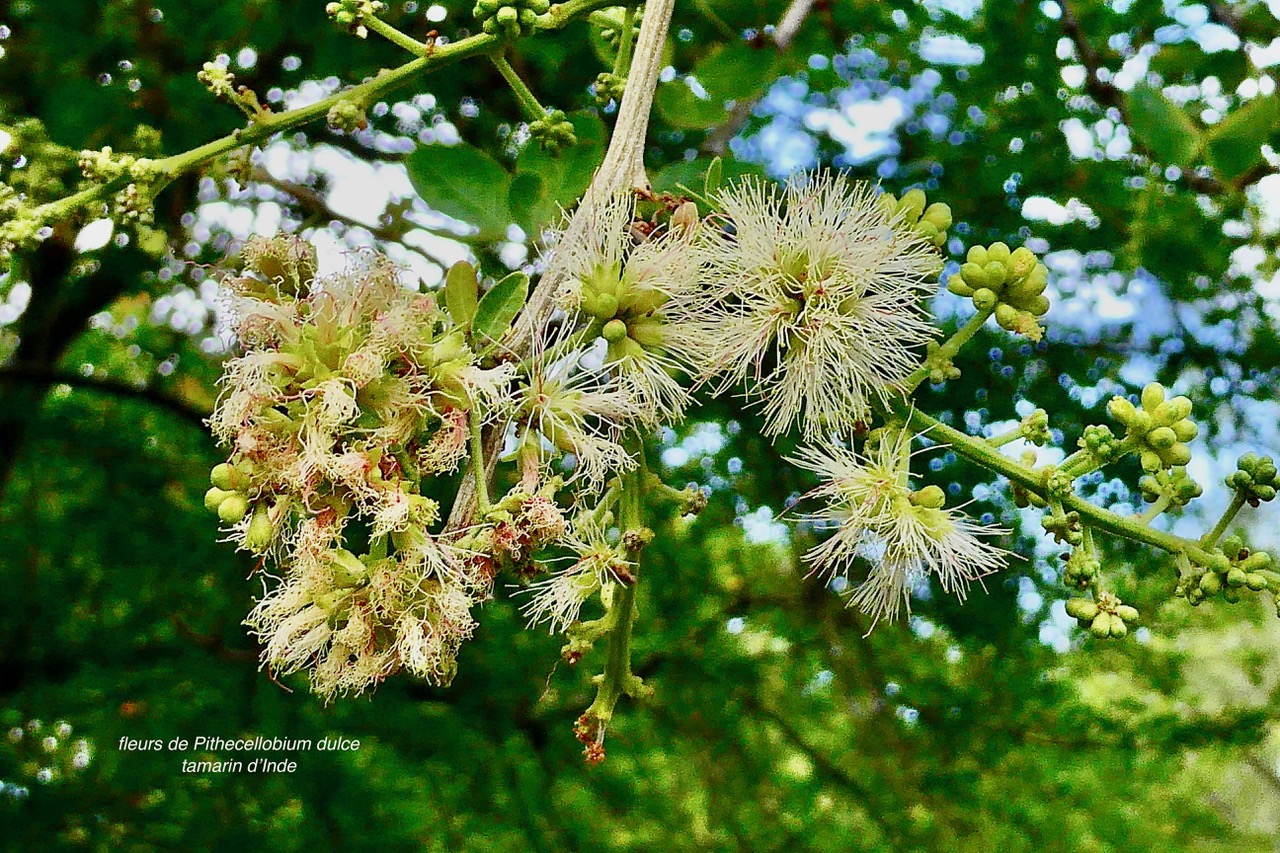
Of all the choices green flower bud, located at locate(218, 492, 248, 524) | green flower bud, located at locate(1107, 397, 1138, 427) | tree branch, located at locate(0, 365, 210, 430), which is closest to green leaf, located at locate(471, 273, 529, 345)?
green flower bud, located at locate(218, 492, 248, 524)

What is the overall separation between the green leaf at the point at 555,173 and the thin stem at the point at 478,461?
33 centimetres

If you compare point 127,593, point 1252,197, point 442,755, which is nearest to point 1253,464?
point 1252,197

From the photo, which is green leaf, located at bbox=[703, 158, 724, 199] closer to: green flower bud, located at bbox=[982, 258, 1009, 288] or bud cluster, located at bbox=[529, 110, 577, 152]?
bud cluster, located at bbox=[529, 110, 577, 152]

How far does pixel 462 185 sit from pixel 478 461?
0.46 metres

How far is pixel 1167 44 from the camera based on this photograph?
227 centimetres

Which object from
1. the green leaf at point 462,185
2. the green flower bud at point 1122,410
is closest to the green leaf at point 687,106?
the green leaf at point 462,185

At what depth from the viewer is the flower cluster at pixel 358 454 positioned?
43.6 inches

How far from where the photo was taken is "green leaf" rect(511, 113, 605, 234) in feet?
4.48

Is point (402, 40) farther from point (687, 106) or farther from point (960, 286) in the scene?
point (960, 286)

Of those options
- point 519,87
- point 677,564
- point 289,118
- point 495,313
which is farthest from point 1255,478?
point 677,564

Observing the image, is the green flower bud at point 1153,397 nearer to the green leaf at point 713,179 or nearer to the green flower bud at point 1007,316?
the green flower bud at point 1007,316

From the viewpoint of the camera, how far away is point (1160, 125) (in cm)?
145
